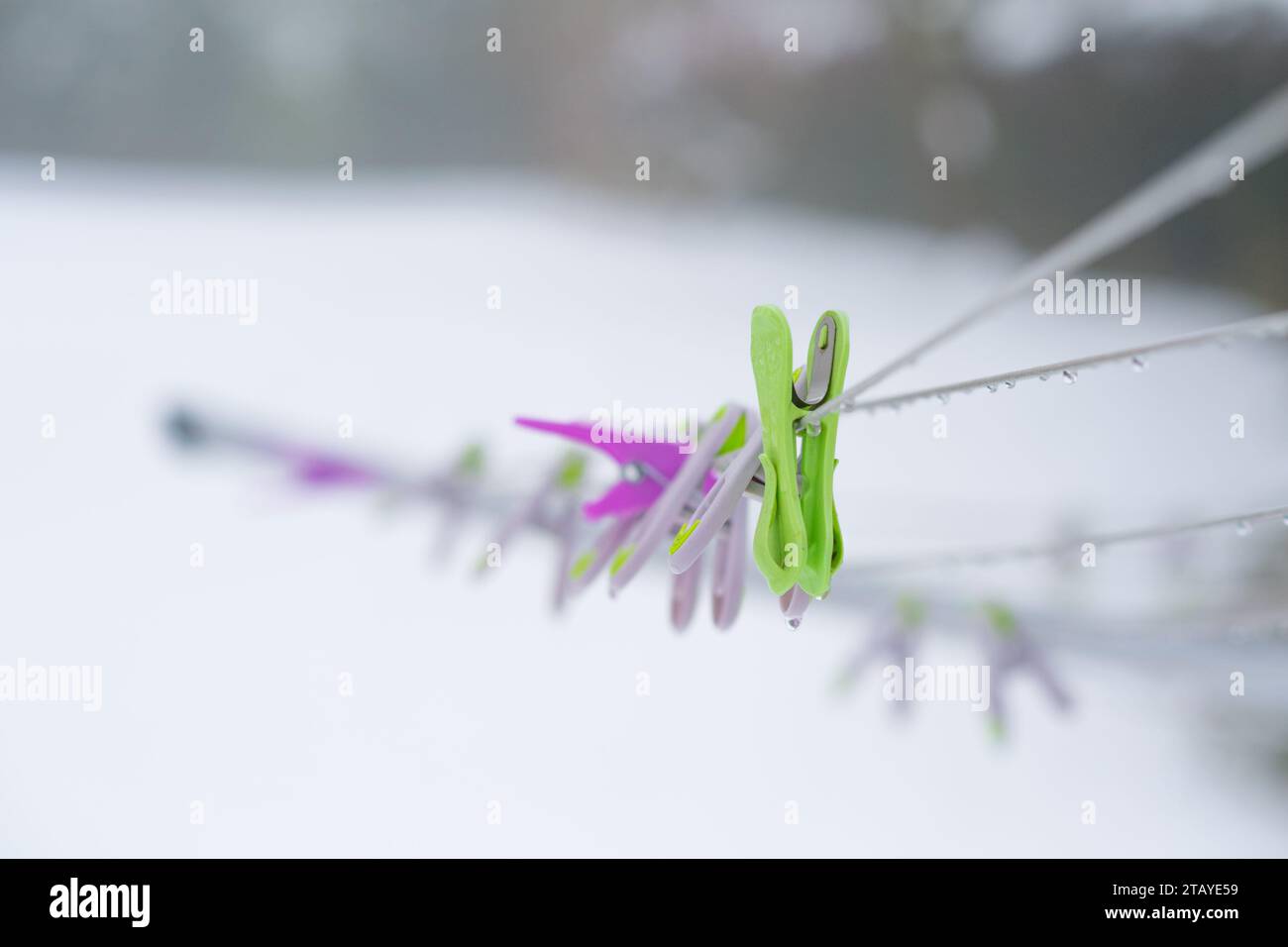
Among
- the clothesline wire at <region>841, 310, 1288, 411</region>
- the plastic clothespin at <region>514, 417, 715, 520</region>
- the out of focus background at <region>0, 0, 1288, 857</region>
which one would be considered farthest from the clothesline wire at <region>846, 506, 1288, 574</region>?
the out of focus background at <region>0, 0, 1288, 857</region>

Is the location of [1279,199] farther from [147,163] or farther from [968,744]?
[147,163]

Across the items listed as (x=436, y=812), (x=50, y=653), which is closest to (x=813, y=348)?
(x=436, y=812)

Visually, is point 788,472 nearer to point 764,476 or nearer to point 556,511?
point 764,476

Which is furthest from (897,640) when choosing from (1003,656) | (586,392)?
(586,392)

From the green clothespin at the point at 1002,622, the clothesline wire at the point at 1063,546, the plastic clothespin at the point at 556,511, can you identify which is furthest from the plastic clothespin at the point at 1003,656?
the plastic clothespin at the point at 556,511

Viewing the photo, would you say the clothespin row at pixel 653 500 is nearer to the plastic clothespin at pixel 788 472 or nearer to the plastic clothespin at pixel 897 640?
the plastic clothespin at pixel 788 472
